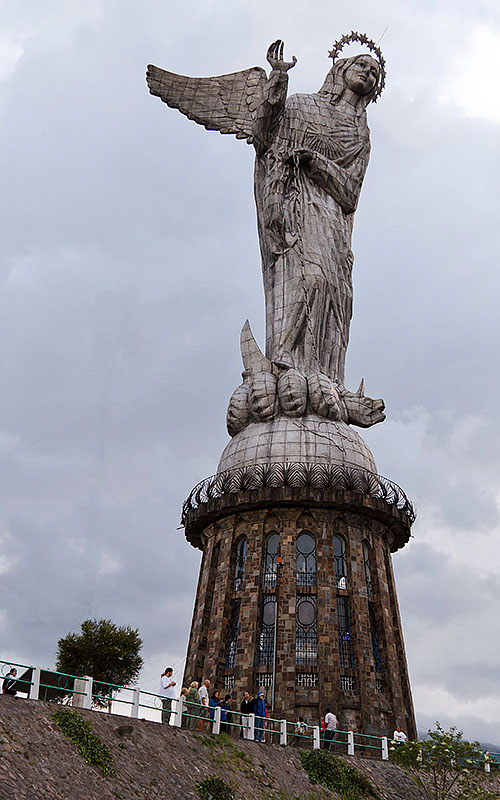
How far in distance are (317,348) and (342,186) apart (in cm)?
1017

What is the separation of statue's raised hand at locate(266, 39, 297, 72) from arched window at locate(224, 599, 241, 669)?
27338 millimetres

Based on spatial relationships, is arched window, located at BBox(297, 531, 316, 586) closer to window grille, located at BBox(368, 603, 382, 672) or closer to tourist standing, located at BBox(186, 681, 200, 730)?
window grille, located at BBox(368, 603, 382, 672)

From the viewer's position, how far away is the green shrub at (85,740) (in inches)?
792

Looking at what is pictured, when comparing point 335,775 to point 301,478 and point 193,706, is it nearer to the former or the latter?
point 193,706

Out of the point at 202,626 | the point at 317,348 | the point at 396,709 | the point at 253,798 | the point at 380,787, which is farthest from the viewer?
the point at 317,348

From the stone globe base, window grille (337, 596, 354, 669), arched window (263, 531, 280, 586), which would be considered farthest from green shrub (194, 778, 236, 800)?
the stone globe base

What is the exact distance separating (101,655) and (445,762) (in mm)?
26405

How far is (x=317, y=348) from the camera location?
1839 inches

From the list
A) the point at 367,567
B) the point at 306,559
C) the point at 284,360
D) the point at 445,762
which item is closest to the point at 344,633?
the point at 306,559

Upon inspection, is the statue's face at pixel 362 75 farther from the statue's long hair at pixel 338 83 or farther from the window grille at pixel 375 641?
the window grille at pixel 375 641

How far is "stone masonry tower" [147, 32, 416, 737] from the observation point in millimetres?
38688

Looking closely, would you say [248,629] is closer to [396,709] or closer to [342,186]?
[396,709]

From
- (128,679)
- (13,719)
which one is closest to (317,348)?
(128,679)

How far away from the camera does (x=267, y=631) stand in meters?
39.4
